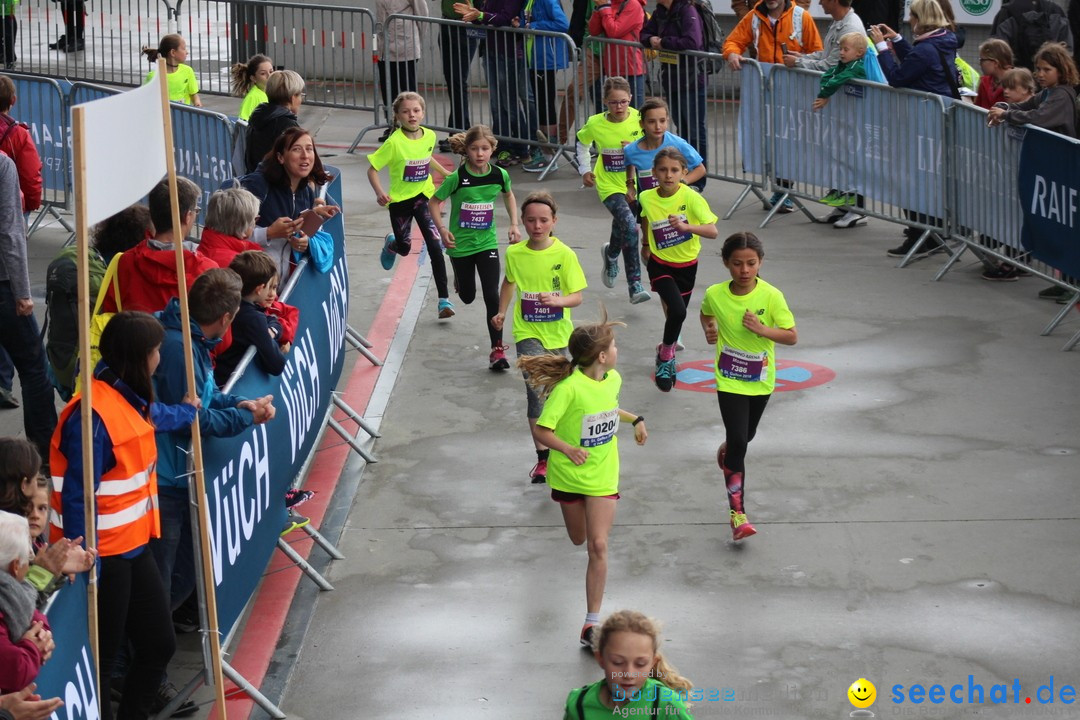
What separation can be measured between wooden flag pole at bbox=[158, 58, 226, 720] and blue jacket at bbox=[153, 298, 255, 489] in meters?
0.10

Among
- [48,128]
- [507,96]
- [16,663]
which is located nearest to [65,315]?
[16,663]

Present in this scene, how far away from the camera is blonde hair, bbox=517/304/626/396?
7125mm

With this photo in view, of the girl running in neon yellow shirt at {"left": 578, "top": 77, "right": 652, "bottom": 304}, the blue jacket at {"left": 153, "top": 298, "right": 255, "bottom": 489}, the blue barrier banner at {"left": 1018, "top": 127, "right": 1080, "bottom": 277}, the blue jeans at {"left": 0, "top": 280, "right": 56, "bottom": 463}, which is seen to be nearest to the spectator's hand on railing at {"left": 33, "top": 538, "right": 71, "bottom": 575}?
the blue jacket at {"left": 153, "top": 298, "right": 255, "bottom": 489}

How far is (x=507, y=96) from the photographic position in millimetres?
17688

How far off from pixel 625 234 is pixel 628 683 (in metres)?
7.76

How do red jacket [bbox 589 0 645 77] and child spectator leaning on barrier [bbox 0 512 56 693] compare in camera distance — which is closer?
child spectator leaning on barrier [bbox 0 512 56 693]

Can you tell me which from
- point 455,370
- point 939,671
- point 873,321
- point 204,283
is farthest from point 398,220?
point 939,671

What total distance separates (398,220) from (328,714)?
6.47 meters

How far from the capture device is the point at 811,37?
15312 mm

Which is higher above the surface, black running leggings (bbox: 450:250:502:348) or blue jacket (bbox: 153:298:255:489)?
blue jacket (bbox: 153:298:255:489)

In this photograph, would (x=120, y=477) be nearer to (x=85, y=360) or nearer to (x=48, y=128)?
(x=85, y=360)

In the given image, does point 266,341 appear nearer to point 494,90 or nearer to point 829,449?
point 829,449

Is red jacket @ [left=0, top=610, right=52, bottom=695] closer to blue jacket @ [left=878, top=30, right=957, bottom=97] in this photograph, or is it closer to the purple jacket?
blue jacket @ [left=878, top=30, right=957, bottom=97]

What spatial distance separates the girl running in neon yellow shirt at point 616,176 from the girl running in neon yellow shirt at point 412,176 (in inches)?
51.2
